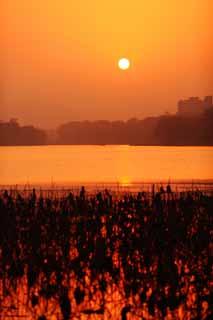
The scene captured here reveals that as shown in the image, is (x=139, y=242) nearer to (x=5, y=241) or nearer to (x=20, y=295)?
(x=5, y=241)

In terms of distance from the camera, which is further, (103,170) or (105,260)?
(103,170)

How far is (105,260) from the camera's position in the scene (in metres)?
7.77

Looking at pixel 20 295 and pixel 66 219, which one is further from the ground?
pixel 66 219

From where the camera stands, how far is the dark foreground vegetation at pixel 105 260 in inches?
242

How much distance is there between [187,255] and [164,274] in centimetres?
136

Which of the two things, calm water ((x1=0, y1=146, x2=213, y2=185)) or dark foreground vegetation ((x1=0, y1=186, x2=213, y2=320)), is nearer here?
dark foreground vegetation ((x1=0, y1=186, x2=213, y2=320))

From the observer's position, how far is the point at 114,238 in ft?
30.2

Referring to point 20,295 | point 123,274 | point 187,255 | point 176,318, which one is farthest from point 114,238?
point 176,318

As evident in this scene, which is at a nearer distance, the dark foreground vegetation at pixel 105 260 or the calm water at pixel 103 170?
the dark foreground vegetation at pixel 105 260

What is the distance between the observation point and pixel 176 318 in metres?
5.77

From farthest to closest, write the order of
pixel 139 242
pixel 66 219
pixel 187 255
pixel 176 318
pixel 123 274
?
pixel 66 219, pixel 139 242, pixel 187 255, pixel 123 274, pixel 176 318

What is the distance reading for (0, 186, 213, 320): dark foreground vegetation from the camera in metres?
6.14

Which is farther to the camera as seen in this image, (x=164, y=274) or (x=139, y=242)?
(x=139, y=242)

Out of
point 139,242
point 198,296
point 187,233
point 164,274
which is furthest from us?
point 187,233
